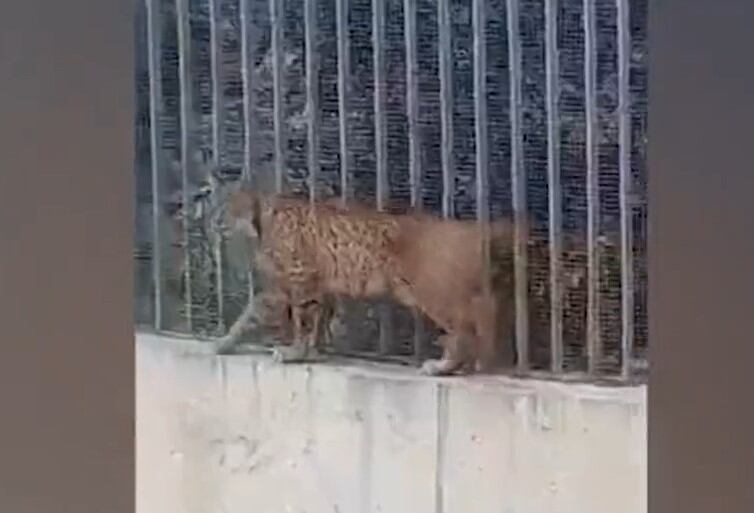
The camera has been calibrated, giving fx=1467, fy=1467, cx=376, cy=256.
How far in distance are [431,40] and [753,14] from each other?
0.39 metres

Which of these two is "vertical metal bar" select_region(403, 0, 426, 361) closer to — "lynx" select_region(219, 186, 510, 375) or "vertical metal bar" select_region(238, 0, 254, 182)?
"lynx" select_region(219, 186, 510, 375)

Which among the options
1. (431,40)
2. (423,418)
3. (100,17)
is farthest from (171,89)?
(423,418)

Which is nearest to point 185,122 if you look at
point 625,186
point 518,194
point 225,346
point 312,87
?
point 312,87

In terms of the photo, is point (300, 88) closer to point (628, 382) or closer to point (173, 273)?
point (173, 273)

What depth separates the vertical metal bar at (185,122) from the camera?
62.7 inches

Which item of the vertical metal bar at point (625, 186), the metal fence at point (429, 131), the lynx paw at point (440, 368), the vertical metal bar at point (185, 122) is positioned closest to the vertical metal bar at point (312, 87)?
the metal fence at point (429, 131)

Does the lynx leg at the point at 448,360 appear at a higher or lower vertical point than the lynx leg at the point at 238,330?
lower

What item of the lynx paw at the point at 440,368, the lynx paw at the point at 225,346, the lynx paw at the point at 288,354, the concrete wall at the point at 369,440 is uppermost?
the lynx paw at the point at 225,346

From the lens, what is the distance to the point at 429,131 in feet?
5.34

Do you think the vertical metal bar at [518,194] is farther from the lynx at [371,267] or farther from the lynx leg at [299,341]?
the lynx leg at [299,341]

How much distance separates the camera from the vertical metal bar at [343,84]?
162cm

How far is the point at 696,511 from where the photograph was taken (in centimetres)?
169

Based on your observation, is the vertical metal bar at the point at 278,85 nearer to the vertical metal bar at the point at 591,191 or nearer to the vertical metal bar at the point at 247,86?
the vertical metal bar at the point at 247,86

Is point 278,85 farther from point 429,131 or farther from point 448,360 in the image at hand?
point 448,360
